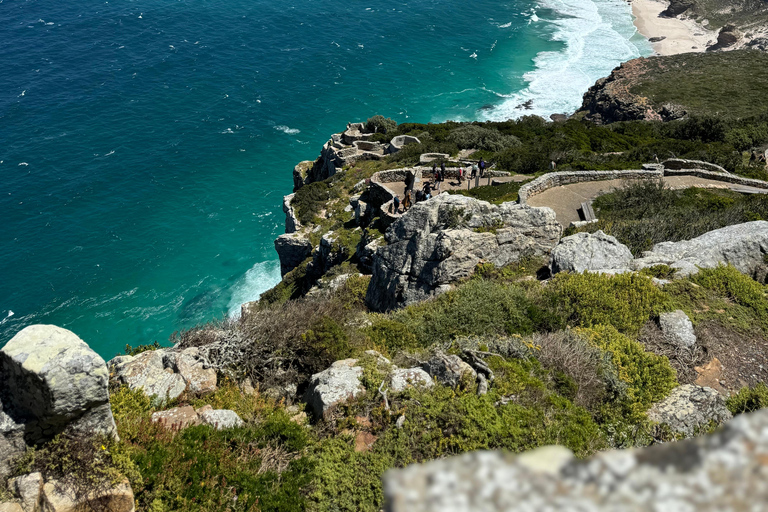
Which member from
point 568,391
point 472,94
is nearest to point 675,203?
point 568,391

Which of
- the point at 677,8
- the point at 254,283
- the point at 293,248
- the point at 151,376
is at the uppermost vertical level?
the point at 677,8

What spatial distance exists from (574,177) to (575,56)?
73.5m

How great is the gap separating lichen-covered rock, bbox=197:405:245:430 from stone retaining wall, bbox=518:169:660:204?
19.0m

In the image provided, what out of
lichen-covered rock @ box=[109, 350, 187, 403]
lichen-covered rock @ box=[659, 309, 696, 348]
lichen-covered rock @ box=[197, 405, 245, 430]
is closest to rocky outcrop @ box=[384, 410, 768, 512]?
lichen-covered rock @ box=[197, 405, 245, 430]

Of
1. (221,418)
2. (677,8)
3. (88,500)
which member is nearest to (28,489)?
(88,500)

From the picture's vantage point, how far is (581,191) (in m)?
25.8

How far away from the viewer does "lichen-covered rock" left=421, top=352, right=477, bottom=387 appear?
32.0ft

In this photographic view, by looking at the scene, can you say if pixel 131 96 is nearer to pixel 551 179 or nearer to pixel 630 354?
pixel 551 179

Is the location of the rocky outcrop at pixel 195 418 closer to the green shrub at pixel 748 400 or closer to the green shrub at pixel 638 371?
the green shrub at pixel 638 371

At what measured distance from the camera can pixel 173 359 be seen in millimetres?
10742

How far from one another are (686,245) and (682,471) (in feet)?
60.5

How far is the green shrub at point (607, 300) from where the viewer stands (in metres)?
12.9

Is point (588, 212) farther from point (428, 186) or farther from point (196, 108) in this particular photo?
point (196, 108)

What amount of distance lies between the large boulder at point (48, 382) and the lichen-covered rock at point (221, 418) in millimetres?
2298
